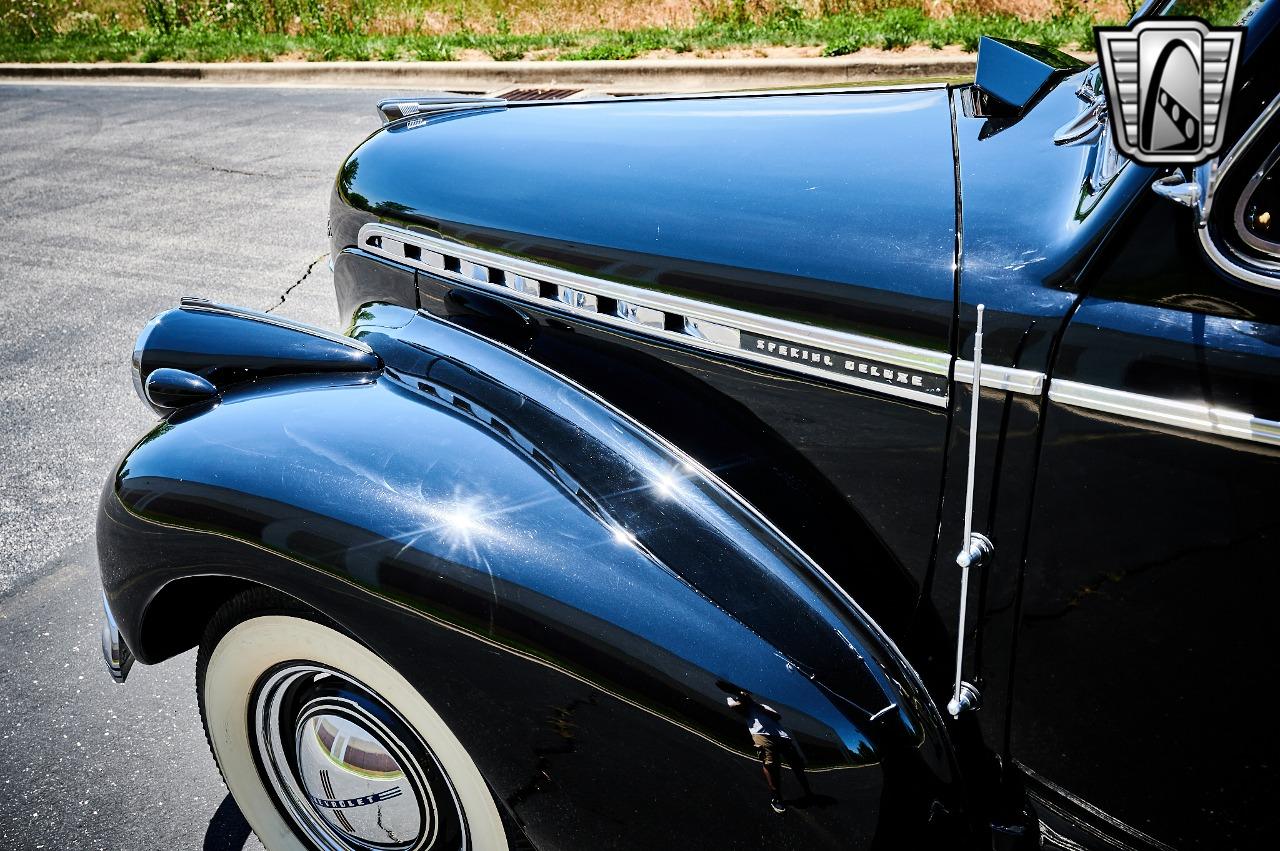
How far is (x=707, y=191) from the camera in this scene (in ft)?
6.41

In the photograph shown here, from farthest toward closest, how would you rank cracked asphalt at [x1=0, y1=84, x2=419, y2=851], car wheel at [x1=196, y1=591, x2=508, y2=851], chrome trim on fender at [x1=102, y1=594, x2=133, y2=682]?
cracked asphalt at [x1=0, y1=84, x2=419, y2=851], chrome trim on fender at [x1=102, y1=594, x2=133, y2=682], car wheel at [x1=196, y1=591, x2=508, y2=851]

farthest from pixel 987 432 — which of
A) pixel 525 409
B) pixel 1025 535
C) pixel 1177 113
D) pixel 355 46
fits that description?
pixel 355 46

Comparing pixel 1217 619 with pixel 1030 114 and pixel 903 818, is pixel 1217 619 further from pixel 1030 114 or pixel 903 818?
pixel 1030 114

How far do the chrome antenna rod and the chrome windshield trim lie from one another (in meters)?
0.12

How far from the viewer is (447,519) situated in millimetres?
1653

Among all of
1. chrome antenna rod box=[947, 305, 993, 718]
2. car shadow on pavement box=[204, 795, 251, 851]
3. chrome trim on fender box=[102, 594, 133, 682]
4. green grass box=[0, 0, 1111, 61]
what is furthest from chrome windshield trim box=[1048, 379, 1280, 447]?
green grass box=[0, 0, 1111, 61]

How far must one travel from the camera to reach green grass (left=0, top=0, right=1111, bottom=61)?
884 cm

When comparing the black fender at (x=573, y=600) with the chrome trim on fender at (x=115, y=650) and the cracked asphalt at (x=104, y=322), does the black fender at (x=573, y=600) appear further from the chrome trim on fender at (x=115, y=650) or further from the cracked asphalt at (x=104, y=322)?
the cracked asphalt at (x=104, y=322)

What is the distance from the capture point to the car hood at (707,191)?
1682mm

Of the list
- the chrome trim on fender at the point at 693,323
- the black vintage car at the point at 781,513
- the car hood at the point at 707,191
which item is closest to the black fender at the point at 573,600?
the black vintage car at the point at 781,513

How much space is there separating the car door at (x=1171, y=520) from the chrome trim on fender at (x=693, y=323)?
238mm

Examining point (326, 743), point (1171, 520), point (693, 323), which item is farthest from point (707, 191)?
point (326, 743)

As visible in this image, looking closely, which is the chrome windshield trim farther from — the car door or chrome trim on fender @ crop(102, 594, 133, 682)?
chrome trim on fender @ crop(102, 594, 133, 682)

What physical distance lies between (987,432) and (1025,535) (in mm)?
160
